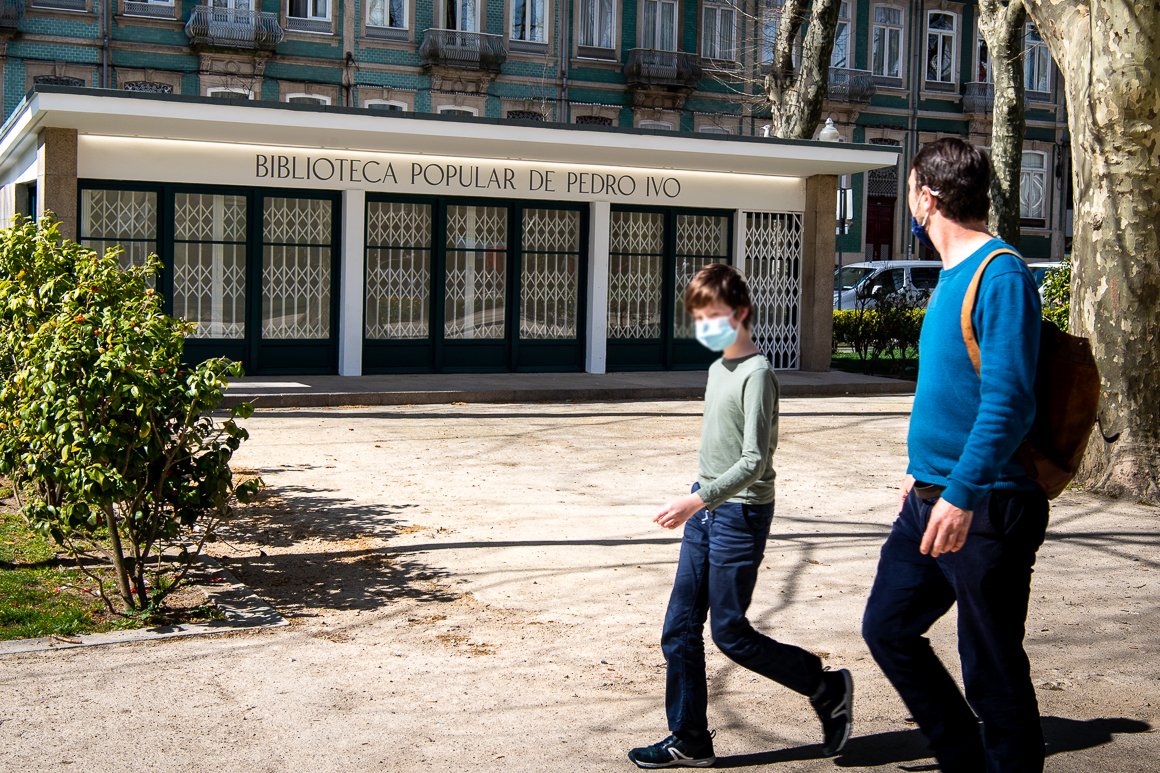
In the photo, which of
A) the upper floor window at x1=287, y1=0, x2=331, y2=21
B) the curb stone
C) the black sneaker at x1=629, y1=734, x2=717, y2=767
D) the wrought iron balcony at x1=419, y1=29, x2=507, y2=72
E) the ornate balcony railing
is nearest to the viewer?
the black sneaker at x1=629, y1=734, x2=717, y2=767

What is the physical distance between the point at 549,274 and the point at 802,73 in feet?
28.1

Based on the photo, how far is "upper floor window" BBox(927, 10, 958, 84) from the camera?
141ft

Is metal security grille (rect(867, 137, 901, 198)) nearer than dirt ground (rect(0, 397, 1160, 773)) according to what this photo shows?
No

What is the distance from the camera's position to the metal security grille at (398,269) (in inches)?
757

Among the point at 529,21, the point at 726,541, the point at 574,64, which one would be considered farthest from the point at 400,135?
the point at 574,64

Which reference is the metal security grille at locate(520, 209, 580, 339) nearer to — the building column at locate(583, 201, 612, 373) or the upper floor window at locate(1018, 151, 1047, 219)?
the building column at locate(583, 201, 612, 373)

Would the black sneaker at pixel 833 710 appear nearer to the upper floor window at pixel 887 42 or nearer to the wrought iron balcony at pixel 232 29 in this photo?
the wrought iron balcony at pixel 232 29

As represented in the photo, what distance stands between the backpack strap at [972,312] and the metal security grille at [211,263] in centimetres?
1566

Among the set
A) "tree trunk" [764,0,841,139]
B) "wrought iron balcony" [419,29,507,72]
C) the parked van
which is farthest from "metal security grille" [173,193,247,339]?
"wrought iron balcony" [419,29,507,72]

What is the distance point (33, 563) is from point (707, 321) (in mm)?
4578

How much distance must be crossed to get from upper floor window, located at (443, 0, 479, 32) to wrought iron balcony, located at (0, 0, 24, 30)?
34.1ft

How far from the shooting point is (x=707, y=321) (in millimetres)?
4305

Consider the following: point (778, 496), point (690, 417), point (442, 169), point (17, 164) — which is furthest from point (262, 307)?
point (778, 496)

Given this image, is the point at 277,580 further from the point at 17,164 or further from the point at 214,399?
the point at 17,164
